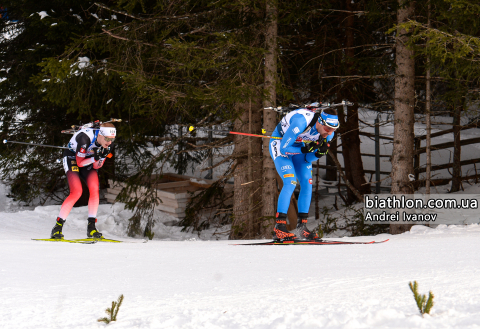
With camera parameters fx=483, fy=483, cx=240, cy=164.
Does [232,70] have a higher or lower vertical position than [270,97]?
higher

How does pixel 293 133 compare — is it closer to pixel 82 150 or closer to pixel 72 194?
pixel 82 150

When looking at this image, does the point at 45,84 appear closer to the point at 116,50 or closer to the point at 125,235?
the point at 116,50

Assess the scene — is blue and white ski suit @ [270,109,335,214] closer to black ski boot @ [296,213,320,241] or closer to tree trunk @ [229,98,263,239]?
black ski boot @ [296,213,320,241]

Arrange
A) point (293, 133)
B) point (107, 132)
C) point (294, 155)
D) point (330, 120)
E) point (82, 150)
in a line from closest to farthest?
point (330, 120) → point (293, 133) → point (294, 155) → point (107, 132) → point (82, 150)

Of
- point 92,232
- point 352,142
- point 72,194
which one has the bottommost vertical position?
point 92,232

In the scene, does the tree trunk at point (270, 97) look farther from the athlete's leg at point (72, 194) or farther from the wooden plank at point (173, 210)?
the wooden plank at point (173, 210)

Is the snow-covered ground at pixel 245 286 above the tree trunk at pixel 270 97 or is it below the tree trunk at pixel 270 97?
below

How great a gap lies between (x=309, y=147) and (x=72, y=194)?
3.97 metres

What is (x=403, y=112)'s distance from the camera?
26.9ft

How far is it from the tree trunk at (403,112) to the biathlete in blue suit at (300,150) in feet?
6.25

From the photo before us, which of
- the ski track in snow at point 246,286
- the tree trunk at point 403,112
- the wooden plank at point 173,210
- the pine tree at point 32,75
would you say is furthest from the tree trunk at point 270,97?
the pine tree at point 32,75

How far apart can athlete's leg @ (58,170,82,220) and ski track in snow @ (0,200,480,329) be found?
5.97ft

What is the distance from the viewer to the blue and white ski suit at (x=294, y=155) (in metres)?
6.73

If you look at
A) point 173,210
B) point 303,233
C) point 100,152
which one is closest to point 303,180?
point 303,233
